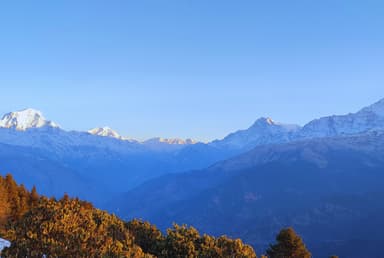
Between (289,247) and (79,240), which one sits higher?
(289,247)

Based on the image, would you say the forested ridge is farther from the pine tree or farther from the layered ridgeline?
the pine tree

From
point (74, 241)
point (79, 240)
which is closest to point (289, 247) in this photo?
point (79, 240)

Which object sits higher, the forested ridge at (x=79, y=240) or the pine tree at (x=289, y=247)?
the pine tree at (x=289, y=247)

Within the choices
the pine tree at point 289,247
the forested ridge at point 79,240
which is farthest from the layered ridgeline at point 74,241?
the pine tree at point 289,247

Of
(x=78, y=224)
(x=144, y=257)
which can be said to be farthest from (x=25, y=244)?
(x=144, y=257)

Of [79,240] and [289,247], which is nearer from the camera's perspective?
[79,240]

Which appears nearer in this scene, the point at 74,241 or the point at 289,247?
the point at 74,241

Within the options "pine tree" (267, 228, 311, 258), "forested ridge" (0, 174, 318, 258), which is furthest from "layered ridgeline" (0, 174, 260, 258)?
"pine tree" (267, 228, 311, 258)

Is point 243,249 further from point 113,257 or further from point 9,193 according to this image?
point 9,193

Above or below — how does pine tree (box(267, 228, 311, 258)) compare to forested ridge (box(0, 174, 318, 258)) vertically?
above

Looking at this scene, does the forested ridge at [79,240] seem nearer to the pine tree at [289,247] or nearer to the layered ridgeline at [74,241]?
the layered ridgeline at [74,241]

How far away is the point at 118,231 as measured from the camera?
3312 cm

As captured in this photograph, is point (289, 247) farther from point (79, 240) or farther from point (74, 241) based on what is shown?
point (74, 241)

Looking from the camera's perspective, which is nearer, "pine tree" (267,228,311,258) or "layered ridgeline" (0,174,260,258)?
"layered ridgeline" (0,174,260,258)
